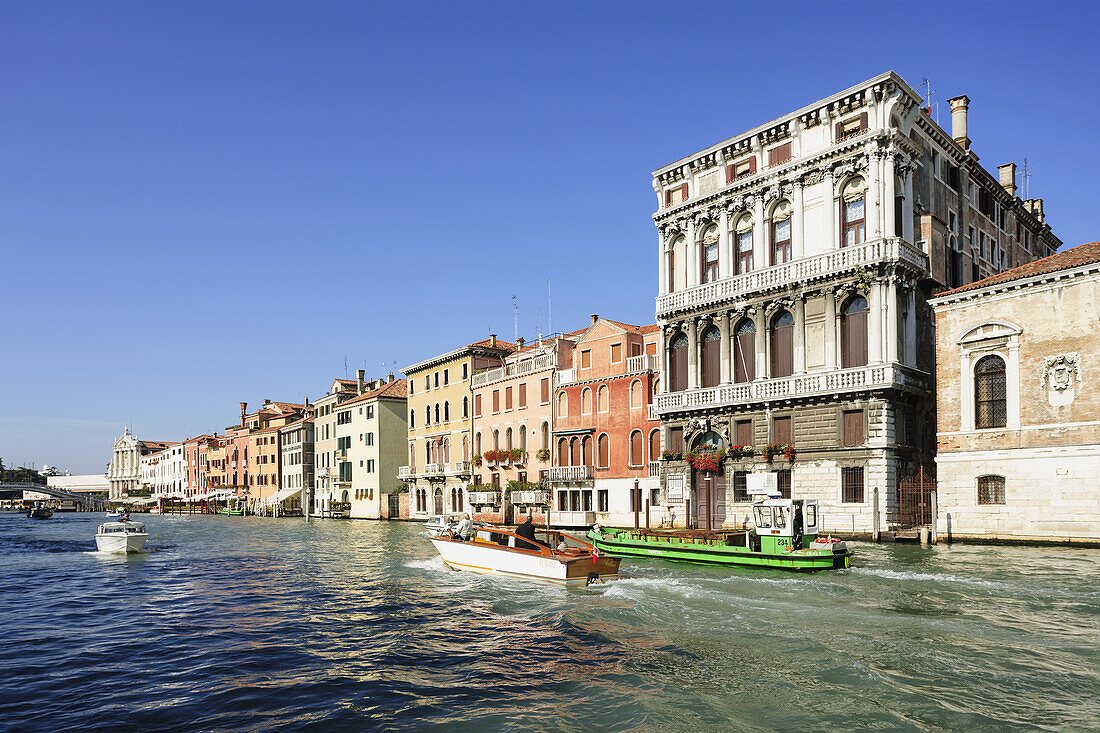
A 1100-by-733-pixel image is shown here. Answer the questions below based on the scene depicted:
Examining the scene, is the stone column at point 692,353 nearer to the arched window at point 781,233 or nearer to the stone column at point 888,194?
the arched window at point 781,233

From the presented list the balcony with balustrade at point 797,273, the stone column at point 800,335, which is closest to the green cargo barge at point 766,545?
the stone column at point 800,335

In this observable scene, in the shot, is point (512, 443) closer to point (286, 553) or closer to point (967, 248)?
point (286, 553)

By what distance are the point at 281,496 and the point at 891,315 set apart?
67.6m

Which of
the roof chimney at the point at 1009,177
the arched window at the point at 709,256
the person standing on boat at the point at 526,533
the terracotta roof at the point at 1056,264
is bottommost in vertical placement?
the person standing on boat at the point at 526,533

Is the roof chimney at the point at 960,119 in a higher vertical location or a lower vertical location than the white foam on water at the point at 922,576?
higher

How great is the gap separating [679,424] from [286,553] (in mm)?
→ 17440

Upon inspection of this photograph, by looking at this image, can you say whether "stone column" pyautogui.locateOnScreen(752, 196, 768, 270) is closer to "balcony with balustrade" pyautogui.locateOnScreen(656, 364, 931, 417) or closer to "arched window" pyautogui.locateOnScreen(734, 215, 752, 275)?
"arched window" pyautogui.locateOnScreen(734, 215, 752, 275)

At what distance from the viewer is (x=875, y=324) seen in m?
30.0

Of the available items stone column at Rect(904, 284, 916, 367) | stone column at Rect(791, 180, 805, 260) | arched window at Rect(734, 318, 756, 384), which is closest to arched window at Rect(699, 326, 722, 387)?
arched window at Rect(734, 318, 756, 384)

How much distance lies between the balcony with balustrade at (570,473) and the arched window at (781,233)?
1414cm

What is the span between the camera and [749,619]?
15578mm

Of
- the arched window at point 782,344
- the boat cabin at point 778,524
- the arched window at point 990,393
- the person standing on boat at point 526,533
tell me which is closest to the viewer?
the person standing on boat at point 526,533

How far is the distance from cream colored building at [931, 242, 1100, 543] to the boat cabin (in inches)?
305

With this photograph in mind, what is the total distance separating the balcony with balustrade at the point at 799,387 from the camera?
1158 inches
